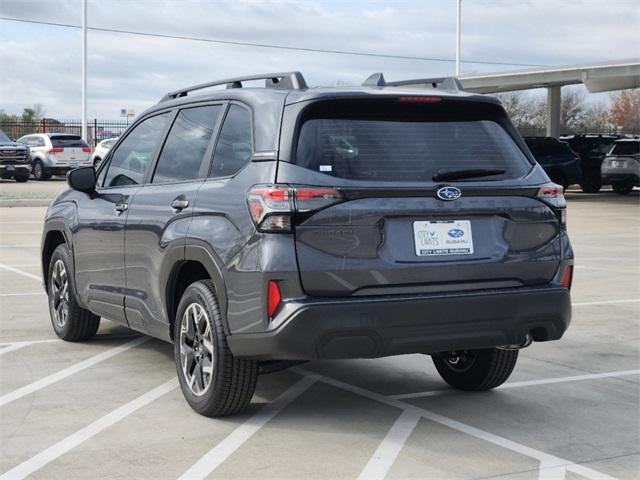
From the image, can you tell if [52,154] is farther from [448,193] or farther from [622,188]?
[448,193]

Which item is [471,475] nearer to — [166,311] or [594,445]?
[594,445]

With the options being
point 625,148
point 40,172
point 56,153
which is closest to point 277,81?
point 625,148

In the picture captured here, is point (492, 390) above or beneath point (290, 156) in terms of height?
beneath

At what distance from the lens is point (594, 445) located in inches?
208

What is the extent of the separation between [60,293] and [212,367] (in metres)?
2.84

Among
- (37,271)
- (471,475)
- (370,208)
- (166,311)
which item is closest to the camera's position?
(471,475)

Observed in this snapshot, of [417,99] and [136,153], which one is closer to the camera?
[417,99]

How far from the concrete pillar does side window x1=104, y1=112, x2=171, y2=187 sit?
113 ft

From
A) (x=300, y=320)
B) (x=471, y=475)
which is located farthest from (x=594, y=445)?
(x=300, y=320)

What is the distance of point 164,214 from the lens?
20.1ft

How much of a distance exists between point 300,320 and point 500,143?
1598 mm

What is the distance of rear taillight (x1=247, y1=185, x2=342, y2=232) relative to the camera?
16.5 ft

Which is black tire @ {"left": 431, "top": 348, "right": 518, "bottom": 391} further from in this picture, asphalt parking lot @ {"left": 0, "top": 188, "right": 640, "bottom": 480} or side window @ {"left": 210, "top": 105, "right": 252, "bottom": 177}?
side window @ {"left": 210, "top": 105, "right": 252, "bottom": 177}

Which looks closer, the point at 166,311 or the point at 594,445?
the point at 594,445
